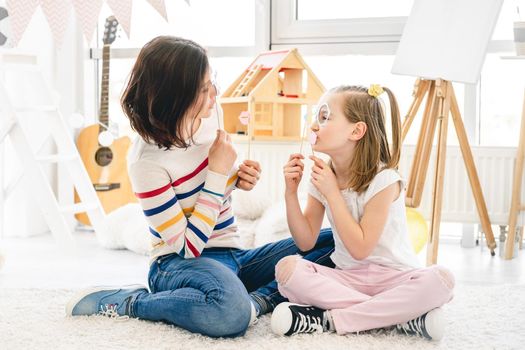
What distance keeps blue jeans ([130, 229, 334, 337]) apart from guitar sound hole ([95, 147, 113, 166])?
185 cm

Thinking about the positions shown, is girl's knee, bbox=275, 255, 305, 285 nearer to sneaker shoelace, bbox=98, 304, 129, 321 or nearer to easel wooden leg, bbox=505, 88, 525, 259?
sneaker shoelace, bbox=98, 304, 129, 321

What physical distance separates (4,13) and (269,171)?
4.42 feet

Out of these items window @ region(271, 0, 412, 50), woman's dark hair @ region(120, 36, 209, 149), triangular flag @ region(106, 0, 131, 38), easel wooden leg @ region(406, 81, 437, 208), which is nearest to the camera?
triangular flag @ region(106, 0, 131, 38)

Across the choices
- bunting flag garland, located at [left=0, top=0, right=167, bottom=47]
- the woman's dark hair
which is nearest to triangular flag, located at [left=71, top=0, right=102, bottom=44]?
bunting flag garland, located at [left=0, top=0, right=167, bottom=47]

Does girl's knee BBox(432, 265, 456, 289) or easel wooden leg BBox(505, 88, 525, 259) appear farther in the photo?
easel wooden leg BBox(505, 88, 525, 259)

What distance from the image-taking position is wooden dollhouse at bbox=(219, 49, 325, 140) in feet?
10.1

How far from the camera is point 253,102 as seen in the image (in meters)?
3.05

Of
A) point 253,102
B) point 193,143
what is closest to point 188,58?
point 193,143

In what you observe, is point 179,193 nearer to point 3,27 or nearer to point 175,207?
point 175,207

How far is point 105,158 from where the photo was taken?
3561 millimetres

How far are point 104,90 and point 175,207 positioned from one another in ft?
6.62

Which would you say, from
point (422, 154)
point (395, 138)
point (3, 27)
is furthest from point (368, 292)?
point (3, 27)

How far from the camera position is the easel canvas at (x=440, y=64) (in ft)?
8.63

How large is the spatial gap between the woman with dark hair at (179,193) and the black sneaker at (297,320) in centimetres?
7
